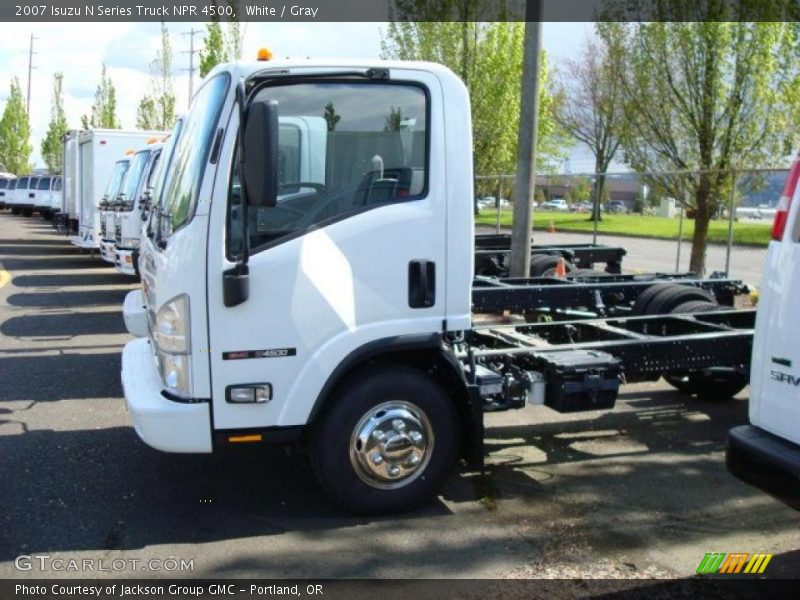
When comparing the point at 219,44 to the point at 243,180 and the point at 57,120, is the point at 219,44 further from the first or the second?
the point at 57,120

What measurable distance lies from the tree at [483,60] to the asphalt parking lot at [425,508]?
15089 millimetres

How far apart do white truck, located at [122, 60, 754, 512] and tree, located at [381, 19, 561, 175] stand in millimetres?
16239

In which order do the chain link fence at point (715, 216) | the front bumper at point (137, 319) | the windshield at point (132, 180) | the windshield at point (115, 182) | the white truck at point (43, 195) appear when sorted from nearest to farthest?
1. the front bumper at point (137, 319)
2. the chain link fence at point (715, 216)
3. the windshield at point (132, 180)
4. the windshield at point (115, 182)
5. the white truck at point (43, 195)

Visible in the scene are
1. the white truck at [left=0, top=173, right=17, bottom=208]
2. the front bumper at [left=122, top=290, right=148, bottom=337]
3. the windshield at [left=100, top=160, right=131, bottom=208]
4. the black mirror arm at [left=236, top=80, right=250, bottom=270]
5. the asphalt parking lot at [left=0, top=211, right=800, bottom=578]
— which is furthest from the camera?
the white truck at [left=0, top=173, right=17, bottom=208]

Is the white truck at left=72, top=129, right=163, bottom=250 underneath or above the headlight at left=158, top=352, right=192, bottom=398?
above

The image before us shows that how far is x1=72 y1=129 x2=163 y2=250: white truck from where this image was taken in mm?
17094

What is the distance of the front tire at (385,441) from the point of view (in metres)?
4.67

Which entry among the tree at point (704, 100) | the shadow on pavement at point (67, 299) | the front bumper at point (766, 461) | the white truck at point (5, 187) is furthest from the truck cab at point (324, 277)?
the white truck at point (5, 187)

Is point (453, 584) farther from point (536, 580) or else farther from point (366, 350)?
point (366, 350)

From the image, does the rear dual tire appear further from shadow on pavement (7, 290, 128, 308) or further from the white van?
shadow on pavement (7, 290, 128, 308)

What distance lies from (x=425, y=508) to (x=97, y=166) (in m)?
14.5

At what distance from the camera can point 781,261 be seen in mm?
3891

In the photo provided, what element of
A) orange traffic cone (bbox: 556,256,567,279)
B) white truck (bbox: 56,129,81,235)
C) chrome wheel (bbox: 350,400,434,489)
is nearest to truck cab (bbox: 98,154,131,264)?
white truck (bbox: 56,129,81,235)

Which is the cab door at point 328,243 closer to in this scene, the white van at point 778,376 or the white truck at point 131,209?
the white van at point 778,376
